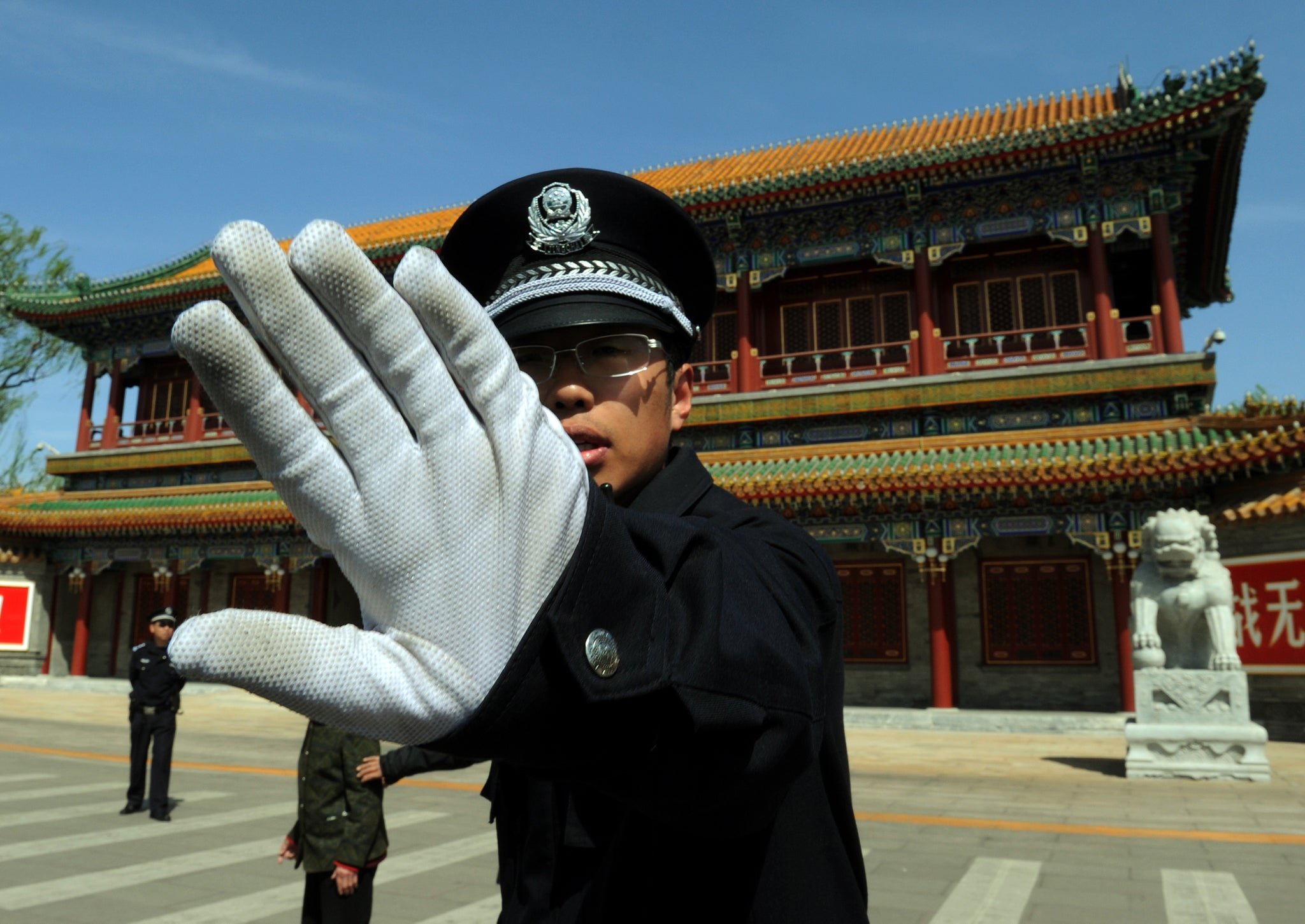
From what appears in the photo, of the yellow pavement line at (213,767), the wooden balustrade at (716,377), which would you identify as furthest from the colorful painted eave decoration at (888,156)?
the yellow pavement line at (213,767)

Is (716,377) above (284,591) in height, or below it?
above

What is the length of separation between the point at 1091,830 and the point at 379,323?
22.8 ft

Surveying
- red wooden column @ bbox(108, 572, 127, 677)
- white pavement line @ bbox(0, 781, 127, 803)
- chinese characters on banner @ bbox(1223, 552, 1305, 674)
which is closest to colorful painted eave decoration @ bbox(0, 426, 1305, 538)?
chinese characters on banner @ bbox(1223, 552, 1305, 674)

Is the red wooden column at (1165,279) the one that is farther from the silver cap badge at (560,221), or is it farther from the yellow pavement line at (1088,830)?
the silver cap badge at (560,221)

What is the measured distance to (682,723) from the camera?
708mm

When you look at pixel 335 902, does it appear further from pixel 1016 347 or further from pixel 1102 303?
pixel 1016 347

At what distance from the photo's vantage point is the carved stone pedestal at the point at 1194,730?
27.0 ft

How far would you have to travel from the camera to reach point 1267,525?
11.0 meters

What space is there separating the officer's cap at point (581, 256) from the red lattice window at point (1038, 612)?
13018 mm

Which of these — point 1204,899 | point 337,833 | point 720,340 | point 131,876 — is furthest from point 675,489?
point 720,340

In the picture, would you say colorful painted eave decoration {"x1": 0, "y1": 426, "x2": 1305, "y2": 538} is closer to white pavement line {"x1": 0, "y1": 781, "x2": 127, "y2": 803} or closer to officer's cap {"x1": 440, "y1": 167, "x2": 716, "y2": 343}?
white pavement line {"x1": 0, "y1": 781, "x2": 127, "y2": 803}

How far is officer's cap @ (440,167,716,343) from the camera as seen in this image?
3.86ft

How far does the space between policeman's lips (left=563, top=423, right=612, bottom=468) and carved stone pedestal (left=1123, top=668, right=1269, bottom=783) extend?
29.2 feet

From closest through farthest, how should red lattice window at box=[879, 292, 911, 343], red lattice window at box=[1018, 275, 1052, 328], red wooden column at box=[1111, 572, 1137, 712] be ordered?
1. red wooden column at box=[1111, 572, 1137, 712]
2. red lattice window at box=[1018, 275, 1052, 328]
3. red lattice window at box=[879, 292, 911, 343]
